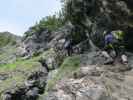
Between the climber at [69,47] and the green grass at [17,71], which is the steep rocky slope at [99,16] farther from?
the green grass at [17,71]

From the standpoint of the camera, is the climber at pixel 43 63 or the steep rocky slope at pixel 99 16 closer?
the steep rocky slope at pixel 99 16

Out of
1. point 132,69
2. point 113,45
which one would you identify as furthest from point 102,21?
point 132,69

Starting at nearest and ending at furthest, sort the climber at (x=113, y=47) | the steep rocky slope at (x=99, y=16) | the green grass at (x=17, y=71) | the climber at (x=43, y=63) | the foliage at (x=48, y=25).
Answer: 1. the climber at (x=113, y=47)
2. the steep rocky slope at (x=99, y=16)
3. the green grass at (x=17, y=71)
4. the climber at (x=43, y=63)
5. the foliage at (x=48, y=25)

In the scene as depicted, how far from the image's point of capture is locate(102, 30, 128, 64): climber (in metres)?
19.4

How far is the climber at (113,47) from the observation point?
63.7 feet

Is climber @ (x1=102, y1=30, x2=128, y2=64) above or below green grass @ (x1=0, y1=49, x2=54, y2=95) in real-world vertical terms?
above

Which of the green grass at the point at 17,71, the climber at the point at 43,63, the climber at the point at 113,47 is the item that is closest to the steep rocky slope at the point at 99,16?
the climber at the point at 113,47

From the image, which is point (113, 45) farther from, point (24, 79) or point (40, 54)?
point (40, 54)

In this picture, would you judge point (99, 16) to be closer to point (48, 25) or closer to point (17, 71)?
point (17, 71)

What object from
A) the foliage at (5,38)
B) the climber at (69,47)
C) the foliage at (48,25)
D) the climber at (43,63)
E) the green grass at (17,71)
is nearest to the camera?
the climber at (69,47)

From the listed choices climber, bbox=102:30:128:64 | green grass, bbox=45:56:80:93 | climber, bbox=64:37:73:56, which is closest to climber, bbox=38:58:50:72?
climber, bbox=64:37:73:56

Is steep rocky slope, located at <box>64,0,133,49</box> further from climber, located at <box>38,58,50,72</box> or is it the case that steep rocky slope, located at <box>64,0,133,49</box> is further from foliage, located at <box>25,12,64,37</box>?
foliage, located at <box>25,12,64,37</box>

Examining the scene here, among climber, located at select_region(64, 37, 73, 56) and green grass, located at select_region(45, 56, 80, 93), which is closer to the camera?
green grass, located at select_region(45, 56, 80, 93)

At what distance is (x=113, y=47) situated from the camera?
66.4 feet
